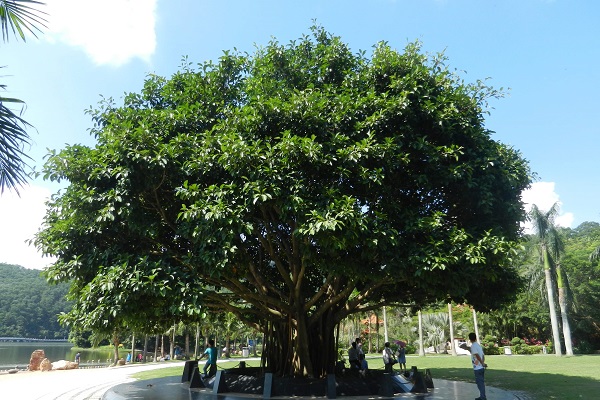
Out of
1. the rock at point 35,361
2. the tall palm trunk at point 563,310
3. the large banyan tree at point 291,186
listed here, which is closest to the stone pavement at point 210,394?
the large banyan tree at point 291,186

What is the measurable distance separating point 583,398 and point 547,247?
93.8ft

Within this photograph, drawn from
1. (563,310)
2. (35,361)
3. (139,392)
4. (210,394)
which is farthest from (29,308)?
(210,394)

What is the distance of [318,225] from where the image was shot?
998cm

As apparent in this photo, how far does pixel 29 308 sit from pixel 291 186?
120 meters

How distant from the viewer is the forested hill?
107 meters

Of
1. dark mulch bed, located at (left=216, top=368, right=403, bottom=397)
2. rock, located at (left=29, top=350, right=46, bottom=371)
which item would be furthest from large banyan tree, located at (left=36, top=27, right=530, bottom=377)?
rock, located at (left=29, top=350, right=46, bottom=371)

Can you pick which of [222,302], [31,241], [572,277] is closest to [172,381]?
[222,302]

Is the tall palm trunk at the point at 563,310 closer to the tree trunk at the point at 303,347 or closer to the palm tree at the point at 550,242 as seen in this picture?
the palm tree at the point at 550,242

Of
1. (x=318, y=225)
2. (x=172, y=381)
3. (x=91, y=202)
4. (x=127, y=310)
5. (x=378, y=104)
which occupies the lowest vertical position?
(x=172, y=381)

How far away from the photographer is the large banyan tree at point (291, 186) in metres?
10.9

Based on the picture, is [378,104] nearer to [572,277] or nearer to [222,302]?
[222,302]

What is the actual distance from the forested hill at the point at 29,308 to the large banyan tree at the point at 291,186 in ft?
354

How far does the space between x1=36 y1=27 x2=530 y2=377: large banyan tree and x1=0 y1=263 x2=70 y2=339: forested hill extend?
108 meters

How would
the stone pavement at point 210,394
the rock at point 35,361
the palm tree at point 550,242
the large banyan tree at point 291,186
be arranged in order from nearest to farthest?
the large banyan tree at point 291,186 < the stone pavement at point 210,394 < the rock at point 35,361 < the palm tree at point 550,242
